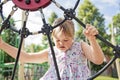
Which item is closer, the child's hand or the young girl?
the child's hand

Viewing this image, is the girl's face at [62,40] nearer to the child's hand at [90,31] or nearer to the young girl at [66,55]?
the young girl at [66,55]

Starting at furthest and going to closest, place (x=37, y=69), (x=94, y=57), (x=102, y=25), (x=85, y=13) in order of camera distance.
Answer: (x=102, y=25), (x=85, y=13), (x=37, y=69), (x=94, y=57)

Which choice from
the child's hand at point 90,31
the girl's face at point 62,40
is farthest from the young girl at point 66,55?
the child's hand at point 90,31

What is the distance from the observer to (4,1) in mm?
979

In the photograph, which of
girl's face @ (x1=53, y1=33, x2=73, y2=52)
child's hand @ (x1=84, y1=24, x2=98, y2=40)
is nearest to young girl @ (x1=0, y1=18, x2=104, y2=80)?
girl's face @ (x1=53, y1=33, x2=73, y2=52)

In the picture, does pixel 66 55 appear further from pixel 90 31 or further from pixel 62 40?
pixel 90 31

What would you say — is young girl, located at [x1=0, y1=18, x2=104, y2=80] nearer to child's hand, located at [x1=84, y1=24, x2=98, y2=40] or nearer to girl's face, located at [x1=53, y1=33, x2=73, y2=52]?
girl's face, located at [x1=53, y1=33, x2=73, y2=52]

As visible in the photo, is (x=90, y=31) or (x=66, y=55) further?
(x=66, y=55)

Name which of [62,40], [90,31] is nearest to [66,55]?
[62,40]

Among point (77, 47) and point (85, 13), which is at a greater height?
point (85, 13)

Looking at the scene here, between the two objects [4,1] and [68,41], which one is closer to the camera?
[4,1]

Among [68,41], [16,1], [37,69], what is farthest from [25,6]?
[37,69]

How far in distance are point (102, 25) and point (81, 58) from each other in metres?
11.4

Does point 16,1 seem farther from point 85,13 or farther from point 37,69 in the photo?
point 85,13
